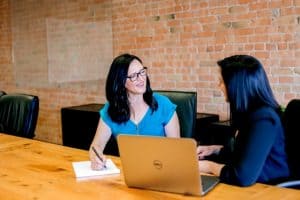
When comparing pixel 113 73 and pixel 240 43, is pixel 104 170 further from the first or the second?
pixel 240 43

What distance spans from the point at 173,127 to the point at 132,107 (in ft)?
0.85

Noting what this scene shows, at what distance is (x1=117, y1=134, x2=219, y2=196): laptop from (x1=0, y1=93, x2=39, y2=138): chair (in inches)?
67.1

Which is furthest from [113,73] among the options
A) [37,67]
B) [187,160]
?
[37,67]

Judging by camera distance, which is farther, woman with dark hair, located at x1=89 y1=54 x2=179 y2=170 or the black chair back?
woman with dark hair, located at x1=89 y1=54 x2=179 y2=170

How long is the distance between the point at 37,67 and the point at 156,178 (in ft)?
14.7

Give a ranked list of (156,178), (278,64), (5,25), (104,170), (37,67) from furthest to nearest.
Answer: (5,25) < (37,67) < (278,64) < (104,170) < (156,178)

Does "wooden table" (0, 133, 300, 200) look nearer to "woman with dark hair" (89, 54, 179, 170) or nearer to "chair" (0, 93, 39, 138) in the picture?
→ "woman with dark hair" (89, 54, 179, 170)

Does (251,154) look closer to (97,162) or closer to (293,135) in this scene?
(293,135)

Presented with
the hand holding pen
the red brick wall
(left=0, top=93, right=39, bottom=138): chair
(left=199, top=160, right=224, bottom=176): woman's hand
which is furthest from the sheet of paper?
the red brick wall

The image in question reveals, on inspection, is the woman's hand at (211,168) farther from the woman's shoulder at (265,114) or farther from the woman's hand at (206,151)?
the woman's hand at (206,151)

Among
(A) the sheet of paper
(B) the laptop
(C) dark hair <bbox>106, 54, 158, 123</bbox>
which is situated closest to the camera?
(B) the laptop

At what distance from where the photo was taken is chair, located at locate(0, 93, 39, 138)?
10.5ft

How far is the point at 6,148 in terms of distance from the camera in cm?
259

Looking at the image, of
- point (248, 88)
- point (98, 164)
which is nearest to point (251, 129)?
point (248, 88)
